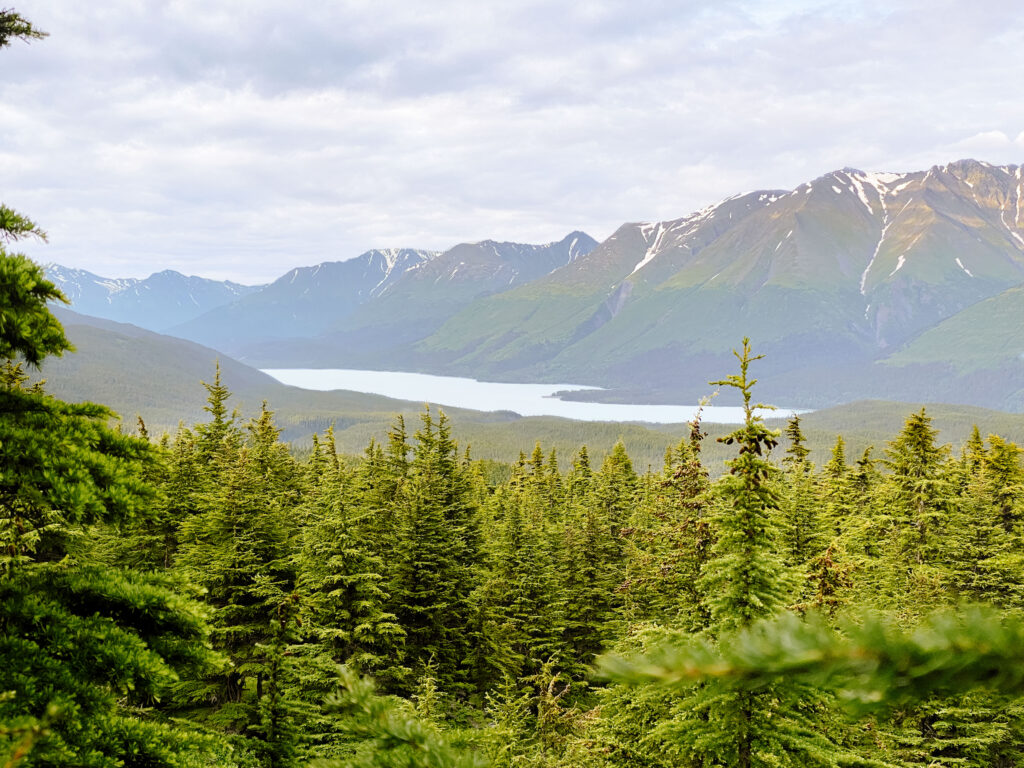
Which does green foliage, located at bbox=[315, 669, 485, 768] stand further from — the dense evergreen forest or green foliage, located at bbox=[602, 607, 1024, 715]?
green foliage, located at bbox=[602, 607, 1024, 715]

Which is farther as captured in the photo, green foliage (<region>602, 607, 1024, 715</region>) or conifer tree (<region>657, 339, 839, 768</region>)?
conifer tree (<region>657, 339, 839, 768</region>)

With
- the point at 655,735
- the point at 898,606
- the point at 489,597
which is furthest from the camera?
the point at 489,597

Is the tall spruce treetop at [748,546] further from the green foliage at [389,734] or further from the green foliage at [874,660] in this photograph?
the green foliage at [874,660]

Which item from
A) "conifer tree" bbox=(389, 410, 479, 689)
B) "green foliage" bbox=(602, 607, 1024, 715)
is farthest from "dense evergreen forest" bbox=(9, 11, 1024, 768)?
"conifer tree" bbox=(389, 410, 479, 689)

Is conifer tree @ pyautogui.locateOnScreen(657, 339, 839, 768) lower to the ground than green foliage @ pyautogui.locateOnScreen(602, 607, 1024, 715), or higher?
lower

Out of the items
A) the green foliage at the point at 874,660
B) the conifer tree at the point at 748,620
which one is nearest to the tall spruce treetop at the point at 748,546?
the conifer tree at the point at 748,620

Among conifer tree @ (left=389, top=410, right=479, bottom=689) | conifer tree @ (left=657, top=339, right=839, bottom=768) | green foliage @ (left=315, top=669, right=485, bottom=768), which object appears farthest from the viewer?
conifer tree @ (left=389, top=410, right=479, bottom=689)

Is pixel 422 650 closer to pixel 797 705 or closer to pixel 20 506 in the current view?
pixel 797 705

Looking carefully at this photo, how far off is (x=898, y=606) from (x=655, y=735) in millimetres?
13319

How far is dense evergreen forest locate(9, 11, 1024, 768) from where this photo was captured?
2189 mm

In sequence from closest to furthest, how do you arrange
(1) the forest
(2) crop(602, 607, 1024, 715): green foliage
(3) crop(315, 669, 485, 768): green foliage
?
1. (2) crop(602, 607, 1024, 715): green foliage
2. (1) the forest
3. (3) crop(315, 669, 485, 768): green foliage

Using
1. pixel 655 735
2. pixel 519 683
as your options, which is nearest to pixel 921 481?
pixel 519 683

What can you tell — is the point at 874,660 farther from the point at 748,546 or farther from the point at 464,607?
the point at 464,607

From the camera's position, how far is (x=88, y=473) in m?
5.51
